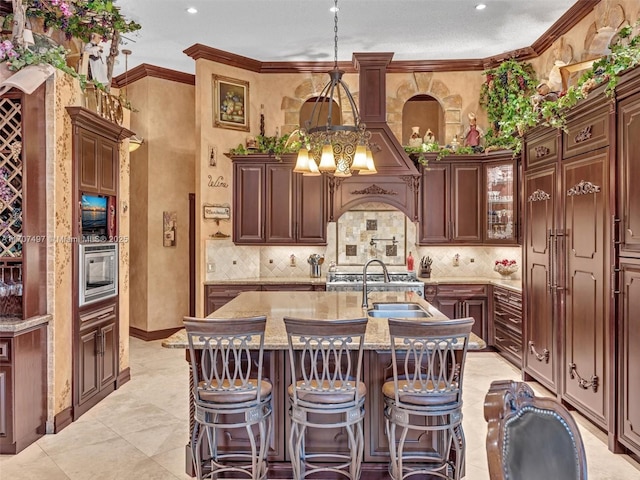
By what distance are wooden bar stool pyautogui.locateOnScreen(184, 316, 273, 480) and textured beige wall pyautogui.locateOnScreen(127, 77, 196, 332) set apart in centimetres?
415

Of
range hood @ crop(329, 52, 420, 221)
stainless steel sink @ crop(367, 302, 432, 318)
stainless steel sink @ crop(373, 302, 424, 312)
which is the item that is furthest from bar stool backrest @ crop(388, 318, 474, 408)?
range hood @ crop(329, 52, 420, 221)

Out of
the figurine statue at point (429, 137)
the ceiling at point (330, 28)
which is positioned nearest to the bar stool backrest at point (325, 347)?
the ceiling at point (330, 28)

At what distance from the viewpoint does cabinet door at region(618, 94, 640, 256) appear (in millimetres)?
2896

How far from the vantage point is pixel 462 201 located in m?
6.14

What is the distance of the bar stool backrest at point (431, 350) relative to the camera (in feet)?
7.61

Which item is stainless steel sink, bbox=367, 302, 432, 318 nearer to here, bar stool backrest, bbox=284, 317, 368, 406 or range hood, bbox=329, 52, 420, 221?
bar stool backrest, bbox=284, 317, 368, 406

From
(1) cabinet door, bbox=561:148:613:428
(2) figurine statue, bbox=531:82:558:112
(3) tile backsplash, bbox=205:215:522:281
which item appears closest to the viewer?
(1) cabinet door, bbox=561:148:613:428

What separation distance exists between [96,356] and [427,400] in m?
3.11

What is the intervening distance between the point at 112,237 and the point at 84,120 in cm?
115

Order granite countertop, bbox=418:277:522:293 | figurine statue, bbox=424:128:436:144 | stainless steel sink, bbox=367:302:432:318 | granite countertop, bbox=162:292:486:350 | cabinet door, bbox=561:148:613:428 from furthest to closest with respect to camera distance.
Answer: figurine statue, bbox=424:128:436:144, granite countertop, bbox=418:277:522:293, stainless steel sink, bbox=367:302:432:318, cabinet door, bbox=561:148:613:428, granite countertop, bbox=162:292:486:350

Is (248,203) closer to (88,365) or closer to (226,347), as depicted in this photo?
(88,365)

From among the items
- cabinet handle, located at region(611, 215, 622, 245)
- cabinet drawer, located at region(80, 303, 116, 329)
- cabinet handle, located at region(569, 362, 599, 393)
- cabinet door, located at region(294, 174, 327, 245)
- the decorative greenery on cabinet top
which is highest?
the decorative greenery on cabinet top

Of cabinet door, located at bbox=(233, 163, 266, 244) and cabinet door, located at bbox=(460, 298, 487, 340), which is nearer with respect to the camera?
cabinet door, located at bbox=(460, 298, 487, 340)

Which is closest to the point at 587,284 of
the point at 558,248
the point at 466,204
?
the point at 558,248
